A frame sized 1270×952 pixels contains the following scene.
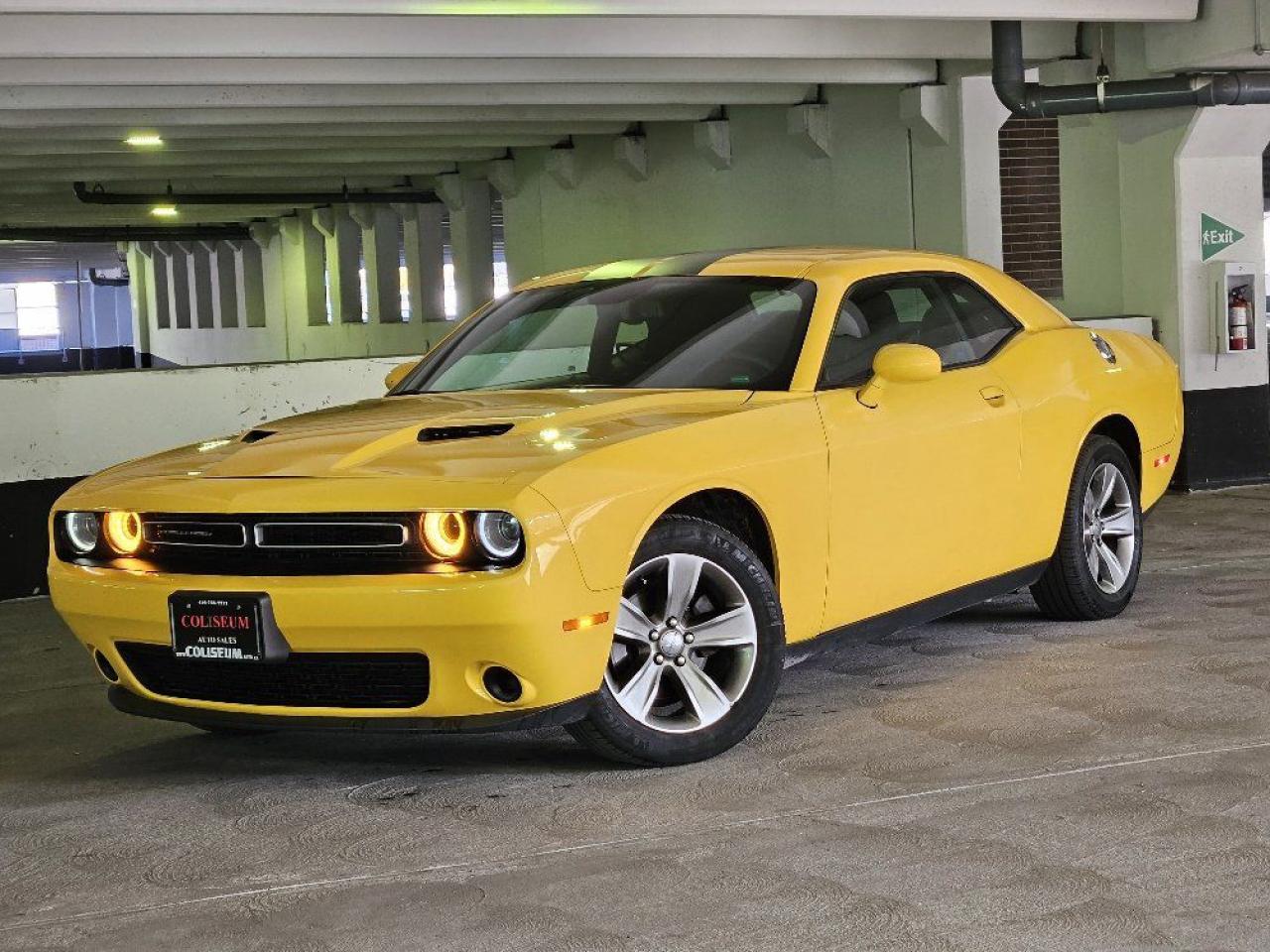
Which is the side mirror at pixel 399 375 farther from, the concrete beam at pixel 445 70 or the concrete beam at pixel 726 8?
the concrete beam at pixel 445 70

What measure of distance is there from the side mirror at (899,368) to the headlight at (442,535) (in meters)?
1.51

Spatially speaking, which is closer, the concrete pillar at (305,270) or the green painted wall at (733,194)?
the green painted wall at (733,194)

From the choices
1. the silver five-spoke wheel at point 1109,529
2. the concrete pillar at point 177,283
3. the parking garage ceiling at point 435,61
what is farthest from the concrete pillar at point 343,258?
the silver five-spoke wheel at point 1109,529

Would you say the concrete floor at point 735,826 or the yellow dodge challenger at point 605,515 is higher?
the yellow dodge challenger at point 605,515

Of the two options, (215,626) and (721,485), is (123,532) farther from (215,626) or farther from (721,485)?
(721,485)

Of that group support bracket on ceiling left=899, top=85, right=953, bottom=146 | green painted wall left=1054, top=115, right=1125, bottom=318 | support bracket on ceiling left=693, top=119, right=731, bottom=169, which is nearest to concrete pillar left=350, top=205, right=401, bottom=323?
support bracket on ceiling left=693, top=119, right=731, bottom=169

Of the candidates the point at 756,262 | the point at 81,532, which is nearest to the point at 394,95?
the point at 756,262

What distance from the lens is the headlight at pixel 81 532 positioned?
16.6 ft

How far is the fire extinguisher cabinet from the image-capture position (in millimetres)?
11680

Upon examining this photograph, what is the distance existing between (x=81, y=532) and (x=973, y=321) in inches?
118

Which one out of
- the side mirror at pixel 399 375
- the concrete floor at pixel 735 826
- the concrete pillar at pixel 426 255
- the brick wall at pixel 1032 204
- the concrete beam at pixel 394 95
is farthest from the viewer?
the concrete pillar at pixel 426 255

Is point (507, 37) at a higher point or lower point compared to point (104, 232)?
lower

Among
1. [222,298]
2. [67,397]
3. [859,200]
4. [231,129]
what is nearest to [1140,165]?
[859,200]

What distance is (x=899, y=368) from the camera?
5.48m
